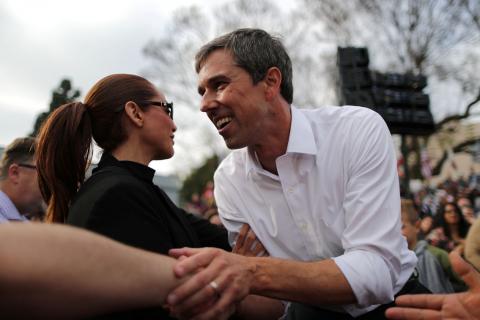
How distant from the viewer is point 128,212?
166cm

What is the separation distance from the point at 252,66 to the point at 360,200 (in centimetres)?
95

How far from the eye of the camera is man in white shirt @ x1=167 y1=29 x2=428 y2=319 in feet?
5.71

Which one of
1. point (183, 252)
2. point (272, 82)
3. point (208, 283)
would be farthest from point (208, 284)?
point (272, 82)

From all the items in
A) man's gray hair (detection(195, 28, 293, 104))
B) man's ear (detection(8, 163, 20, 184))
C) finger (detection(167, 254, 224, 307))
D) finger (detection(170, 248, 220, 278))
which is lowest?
finger (detection(167, 254, 224, 307))

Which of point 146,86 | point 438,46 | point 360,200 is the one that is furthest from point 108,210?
point 438,46

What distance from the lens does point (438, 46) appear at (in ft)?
55.7

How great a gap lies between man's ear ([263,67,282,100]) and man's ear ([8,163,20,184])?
7.36ft

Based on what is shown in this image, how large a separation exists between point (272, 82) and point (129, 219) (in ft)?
4.21

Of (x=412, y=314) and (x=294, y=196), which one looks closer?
(x=412, y=314)

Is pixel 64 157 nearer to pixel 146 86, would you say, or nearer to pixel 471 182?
pixel 146 86

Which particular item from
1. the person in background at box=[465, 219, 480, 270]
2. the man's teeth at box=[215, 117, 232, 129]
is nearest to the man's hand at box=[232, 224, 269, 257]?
the man's teeth at box=[215, 117, 232, 129]

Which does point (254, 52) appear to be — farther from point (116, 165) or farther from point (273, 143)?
point (116, 165)

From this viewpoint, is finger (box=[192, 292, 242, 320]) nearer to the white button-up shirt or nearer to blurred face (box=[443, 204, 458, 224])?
the white button-up shirt

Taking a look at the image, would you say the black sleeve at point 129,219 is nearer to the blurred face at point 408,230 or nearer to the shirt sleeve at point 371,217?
the shirt sleeve at point 371,217
